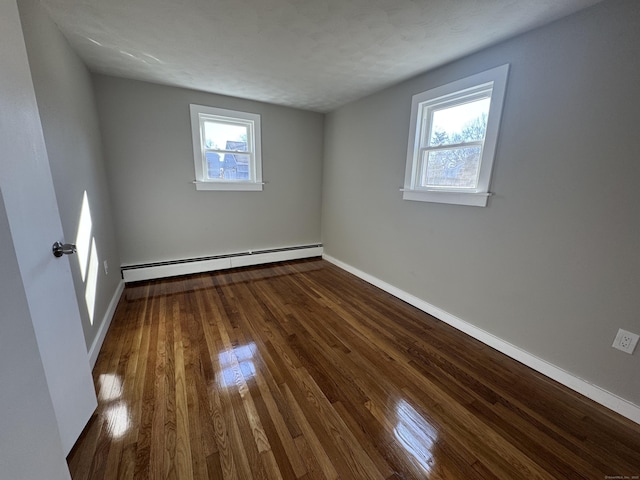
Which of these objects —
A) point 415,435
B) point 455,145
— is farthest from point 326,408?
point 455,145

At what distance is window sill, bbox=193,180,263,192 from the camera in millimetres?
3377

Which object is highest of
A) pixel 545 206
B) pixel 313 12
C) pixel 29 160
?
pixel 313 12

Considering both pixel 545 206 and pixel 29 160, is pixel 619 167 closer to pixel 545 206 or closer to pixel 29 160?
pixel 545 206

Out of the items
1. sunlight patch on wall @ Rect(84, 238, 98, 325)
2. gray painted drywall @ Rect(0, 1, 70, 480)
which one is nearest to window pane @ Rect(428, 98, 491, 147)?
gray painted drywall @ Rect(0, 1, 70, 480)

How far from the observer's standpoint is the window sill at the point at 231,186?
11.1ft

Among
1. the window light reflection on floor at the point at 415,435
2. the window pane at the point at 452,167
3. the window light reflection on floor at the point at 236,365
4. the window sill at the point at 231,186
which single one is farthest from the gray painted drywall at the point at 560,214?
the window sill at the point at 231,186

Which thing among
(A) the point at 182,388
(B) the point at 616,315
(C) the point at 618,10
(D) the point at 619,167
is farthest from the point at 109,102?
(B) the point at 616,315

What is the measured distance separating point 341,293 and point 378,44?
244cm

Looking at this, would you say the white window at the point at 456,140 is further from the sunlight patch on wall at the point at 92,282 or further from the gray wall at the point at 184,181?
the sunlight patch on wall at the point at 92,282

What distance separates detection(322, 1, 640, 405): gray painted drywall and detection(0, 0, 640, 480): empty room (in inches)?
0.5

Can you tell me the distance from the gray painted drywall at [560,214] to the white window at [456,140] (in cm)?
8

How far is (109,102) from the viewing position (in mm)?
2789

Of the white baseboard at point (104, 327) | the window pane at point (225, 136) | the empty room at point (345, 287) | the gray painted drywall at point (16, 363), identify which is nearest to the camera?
the gray painted drywall at point (16, 363)

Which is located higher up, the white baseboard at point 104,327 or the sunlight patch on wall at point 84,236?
the sunlight patch on wall at point 84,236
